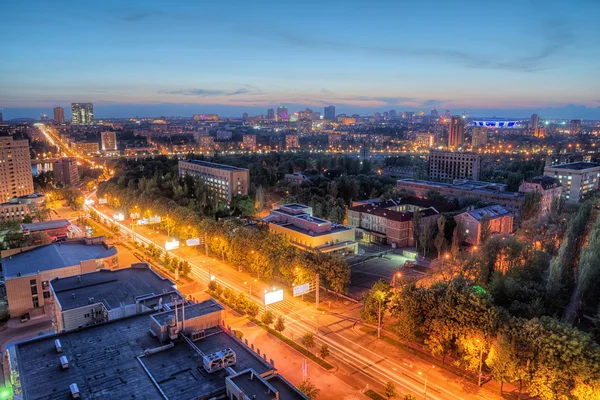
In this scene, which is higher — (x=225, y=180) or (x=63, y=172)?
(x=225, y=180)

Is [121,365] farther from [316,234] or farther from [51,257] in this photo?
[316,234]

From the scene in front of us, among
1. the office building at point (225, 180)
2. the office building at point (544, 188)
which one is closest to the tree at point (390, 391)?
the office building at point (544, 188)

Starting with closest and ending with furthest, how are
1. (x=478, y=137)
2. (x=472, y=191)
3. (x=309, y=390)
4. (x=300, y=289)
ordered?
(x=309, y=390) → (x=300, y=289) → (x=472, y=191) → (x=478, y=137)

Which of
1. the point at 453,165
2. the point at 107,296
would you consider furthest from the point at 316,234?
the point at 453,165

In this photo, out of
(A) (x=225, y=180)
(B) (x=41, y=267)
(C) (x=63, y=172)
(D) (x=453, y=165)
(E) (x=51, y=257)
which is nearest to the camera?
(B) (x=41, y=267)

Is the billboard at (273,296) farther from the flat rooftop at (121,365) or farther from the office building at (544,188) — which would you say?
the office building at (544,188)

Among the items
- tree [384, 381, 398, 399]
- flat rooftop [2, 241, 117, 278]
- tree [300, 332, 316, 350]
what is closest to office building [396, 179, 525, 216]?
tree [300, 332, 316, 350]

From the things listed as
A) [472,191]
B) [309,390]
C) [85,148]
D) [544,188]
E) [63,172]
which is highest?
[85,148]
